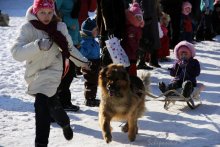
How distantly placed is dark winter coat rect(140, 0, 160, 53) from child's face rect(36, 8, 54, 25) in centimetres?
437

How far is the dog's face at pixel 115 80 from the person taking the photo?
187 inches

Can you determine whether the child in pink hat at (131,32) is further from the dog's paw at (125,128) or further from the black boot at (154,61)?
the black boot at (154,61)

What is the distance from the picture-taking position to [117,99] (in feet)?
15.9

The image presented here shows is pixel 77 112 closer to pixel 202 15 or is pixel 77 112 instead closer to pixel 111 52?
pixel 111 52

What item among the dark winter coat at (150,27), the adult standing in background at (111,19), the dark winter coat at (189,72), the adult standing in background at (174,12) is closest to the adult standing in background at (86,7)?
the adult standing in background at (111,19)

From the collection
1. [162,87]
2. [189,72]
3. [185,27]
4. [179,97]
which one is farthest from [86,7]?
[185,27]

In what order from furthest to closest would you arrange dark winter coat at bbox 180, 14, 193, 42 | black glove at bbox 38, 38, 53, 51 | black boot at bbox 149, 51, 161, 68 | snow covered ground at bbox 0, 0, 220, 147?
dark winter coat at bbox 180, 14, 193, 42 < black boot at bbox 149, 51, 161, 68 < snow covered ground at bbox 0, 0, 220, 147 < black glove at bbox 38, 38, 53, 51

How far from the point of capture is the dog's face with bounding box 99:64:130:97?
4.74 m

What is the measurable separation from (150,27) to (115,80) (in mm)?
3863

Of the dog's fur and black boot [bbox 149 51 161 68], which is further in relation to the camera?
black boot [bbox 149 51 161 68]

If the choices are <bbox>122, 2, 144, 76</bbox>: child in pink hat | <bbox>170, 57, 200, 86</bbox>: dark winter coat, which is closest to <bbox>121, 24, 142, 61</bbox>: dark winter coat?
<bbox>122, 2, 144, 76</bbox>: child in pink hat

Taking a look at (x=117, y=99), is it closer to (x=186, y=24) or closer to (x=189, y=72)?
(x=189, y=72)

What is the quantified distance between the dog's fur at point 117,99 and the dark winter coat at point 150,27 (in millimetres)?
3570

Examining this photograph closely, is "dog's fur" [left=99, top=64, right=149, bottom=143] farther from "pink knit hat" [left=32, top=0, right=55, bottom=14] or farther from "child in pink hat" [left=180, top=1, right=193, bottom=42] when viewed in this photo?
"child in pink hat" [left=180, top=1, right=193, bottom=42]
